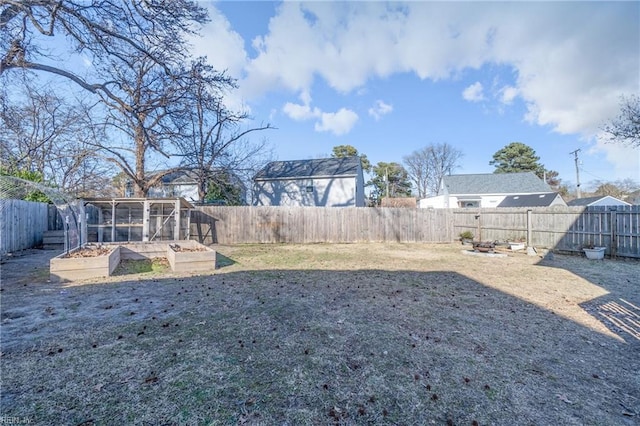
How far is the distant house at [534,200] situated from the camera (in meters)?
19.4

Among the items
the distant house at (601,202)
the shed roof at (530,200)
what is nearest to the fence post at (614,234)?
the shed roof at (530,200)

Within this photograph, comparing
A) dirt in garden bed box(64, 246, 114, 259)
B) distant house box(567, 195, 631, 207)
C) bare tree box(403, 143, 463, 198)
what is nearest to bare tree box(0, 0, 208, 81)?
dirt in garden bed box(64, 246, 114, 259)

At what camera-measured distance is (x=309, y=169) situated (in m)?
18.5

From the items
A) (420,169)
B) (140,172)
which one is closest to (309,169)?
(140,172)

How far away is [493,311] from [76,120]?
15812 millimetres

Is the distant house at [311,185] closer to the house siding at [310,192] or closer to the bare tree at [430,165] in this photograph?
the house siding at [310,192]

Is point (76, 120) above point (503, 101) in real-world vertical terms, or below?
below

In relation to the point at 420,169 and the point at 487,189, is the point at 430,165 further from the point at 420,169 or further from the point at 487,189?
the point at 487,189

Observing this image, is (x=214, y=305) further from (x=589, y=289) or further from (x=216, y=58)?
(x=216, y=58)

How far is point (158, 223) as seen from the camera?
11227 mm

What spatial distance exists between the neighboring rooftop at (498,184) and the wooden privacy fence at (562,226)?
1368 centimetres

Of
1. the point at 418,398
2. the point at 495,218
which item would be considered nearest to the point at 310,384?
the point at 418,398

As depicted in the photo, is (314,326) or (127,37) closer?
(314,326)

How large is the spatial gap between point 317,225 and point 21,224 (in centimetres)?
1080
